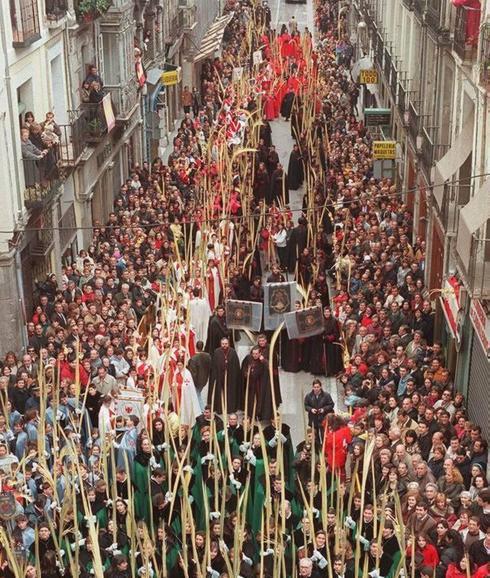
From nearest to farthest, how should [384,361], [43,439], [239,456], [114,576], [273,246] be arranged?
[114,576] < [43,439] < [239,456] < [384,361] < [273,246]

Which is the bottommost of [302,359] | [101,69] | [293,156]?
[302,359]

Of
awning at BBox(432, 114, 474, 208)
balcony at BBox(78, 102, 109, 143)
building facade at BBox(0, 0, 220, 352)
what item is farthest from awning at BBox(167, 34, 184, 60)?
awning at BBox(432, 114, 474, 208)

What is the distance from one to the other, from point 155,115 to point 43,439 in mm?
25280

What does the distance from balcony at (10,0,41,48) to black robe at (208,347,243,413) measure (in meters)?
7.35

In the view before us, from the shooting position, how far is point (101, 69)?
33156mm

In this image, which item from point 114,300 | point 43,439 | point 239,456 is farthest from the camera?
point 114,300

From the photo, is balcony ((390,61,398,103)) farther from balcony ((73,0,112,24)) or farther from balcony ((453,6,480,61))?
balcony ((453,6,480,61))

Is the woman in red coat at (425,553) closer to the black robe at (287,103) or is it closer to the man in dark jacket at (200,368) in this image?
the man in dark jacket at (200,368)

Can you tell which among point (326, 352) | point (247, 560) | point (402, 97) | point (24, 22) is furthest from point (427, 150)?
point (247, 560)

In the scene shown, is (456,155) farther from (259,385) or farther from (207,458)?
(207,458)

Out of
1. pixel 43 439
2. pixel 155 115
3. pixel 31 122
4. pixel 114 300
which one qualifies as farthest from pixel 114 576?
pixel 155 115

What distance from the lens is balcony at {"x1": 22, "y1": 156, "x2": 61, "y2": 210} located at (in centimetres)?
2464

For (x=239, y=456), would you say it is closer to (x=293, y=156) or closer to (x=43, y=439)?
(x=43, y=439)

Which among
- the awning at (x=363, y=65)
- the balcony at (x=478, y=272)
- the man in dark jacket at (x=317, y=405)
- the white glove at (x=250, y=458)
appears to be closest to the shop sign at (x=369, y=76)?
the awning at (x=363, y=65)
